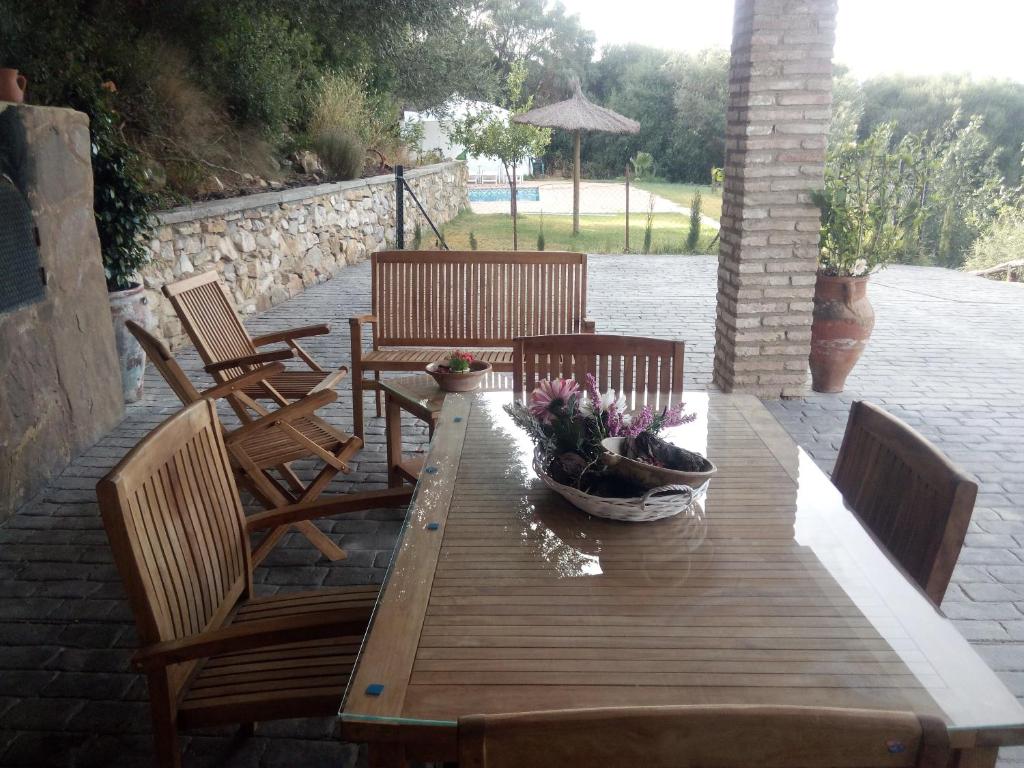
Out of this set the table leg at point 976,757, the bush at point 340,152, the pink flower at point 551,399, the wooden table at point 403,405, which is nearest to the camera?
the table leg at point 976,757

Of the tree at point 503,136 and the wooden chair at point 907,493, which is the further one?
the tree at point 503,136

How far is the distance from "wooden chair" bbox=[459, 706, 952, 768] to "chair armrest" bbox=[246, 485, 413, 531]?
4.24 ft

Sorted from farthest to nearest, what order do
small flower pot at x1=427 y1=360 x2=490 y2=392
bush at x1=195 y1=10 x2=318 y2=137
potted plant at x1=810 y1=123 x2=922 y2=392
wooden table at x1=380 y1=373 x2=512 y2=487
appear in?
bush at x1=195 y1=10 x2=318 y2=137
potted plant at x1=810 y1=123 x2=922 y2=392
small flower pot at x1=427 y1=360 x2=490 y2=392
wooden table at x1=380 y1=373 x2=512 y2=487

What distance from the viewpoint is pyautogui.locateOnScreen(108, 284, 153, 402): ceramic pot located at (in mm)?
5094

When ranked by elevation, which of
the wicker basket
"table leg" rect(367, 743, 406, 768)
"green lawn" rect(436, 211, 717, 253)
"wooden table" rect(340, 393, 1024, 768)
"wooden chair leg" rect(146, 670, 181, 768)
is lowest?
"green lawn" rect(436, 211, 717, 253)

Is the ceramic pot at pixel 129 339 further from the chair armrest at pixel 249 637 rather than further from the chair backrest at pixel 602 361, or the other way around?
the chair armrest at pixel 249 637

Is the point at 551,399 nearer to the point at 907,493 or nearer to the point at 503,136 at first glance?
the point at 907,493

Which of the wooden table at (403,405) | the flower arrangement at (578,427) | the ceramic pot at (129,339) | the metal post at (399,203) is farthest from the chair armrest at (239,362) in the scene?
the metal post at (399,203)

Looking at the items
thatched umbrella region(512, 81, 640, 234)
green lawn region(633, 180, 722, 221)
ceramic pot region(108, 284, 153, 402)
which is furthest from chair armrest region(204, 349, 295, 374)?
green lawn region(633, 180, 722, 221)

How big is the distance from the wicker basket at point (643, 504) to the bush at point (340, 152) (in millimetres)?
9835

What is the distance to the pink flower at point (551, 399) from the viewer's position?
2004 mm

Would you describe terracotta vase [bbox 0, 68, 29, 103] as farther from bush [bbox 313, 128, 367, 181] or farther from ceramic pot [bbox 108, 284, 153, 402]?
bush [bbox 313, 128, 367, 181]

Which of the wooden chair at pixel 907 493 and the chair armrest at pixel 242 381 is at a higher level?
the wooden chair at pixel 907 493

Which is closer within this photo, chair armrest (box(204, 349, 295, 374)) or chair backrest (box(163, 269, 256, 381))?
chair armrest (box(204, 349, 295, 374))
